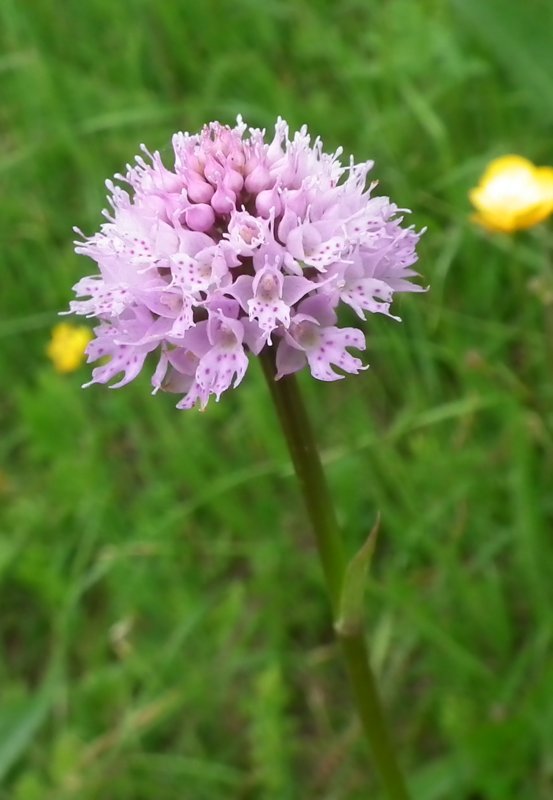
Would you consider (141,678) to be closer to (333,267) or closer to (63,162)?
(333,267)

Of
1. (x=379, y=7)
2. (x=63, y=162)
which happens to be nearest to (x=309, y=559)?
(x=63, y=162)

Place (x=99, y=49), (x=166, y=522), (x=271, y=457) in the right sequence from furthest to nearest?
(x=99, y=49) < (x=271, y=457) < (x=166, y=522)

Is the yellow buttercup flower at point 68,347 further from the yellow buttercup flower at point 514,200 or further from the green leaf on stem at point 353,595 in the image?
the green leaf on stem at point 353,595

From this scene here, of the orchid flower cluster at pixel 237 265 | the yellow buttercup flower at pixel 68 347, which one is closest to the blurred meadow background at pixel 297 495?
the yellow buttercup flower at pixel 68 347

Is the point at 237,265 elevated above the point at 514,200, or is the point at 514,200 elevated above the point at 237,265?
the point at 514,200

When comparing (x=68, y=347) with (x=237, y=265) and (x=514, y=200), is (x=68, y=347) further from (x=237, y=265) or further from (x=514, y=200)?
(x=237, y=265)

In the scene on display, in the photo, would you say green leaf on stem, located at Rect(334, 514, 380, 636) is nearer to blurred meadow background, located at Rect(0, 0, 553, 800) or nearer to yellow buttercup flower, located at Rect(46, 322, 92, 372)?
blurred meadow background, located at Rect(0, 0, 553, 800)

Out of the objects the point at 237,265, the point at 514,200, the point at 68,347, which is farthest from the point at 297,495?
the point at 237,265
